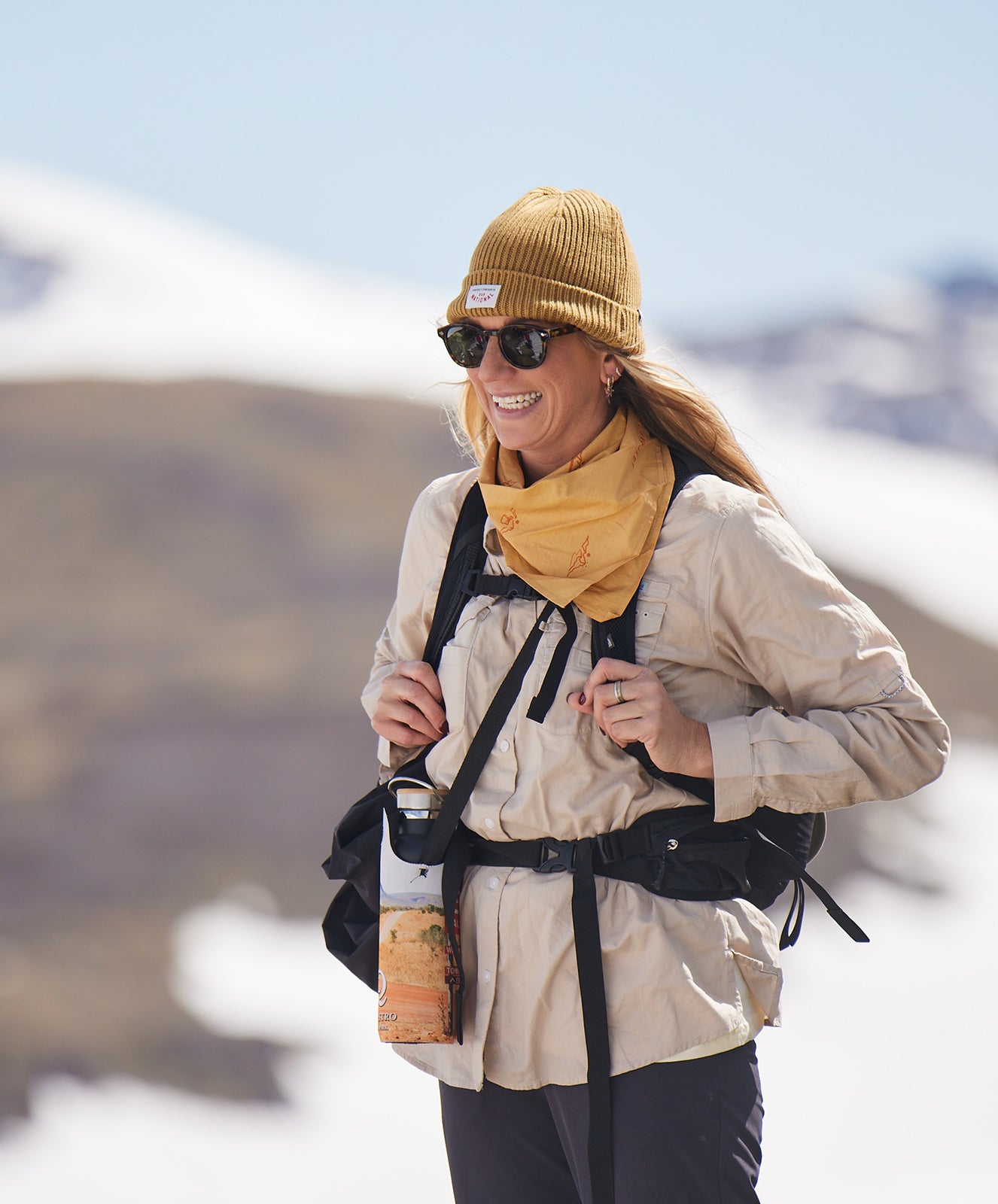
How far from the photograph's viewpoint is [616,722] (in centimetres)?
113

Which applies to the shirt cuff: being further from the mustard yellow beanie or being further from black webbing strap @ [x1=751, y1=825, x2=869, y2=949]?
the mustard yellow beanie

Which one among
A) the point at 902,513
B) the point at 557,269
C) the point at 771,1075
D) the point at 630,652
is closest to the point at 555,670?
the point at 630,652

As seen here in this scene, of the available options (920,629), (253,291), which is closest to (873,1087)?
(920,629)

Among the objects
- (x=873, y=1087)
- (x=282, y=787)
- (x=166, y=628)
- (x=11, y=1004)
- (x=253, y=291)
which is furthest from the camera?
(x=253, y=291)

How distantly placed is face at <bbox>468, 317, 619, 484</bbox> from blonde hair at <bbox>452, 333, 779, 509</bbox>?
37 mm

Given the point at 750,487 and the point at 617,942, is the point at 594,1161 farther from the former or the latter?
the point at 750,487

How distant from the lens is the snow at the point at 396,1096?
310 centimetres

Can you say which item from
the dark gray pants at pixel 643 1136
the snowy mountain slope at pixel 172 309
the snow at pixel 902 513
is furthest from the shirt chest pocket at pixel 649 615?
the snowy mountain slope at pixel 172 309

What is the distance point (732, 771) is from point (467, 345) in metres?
0.49

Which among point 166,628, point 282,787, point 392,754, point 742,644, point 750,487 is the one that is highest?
point 750,487

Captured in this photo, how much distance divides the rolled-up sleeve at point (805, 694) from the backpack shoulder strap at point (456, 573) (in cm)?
26

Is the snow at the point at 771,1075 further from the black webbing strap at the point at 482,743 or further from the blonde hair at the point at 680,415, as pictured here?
the black webbing strap at the point at 482,743

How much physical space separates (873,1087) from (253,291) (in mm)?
7463

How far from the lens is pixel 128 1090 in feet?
11.7
